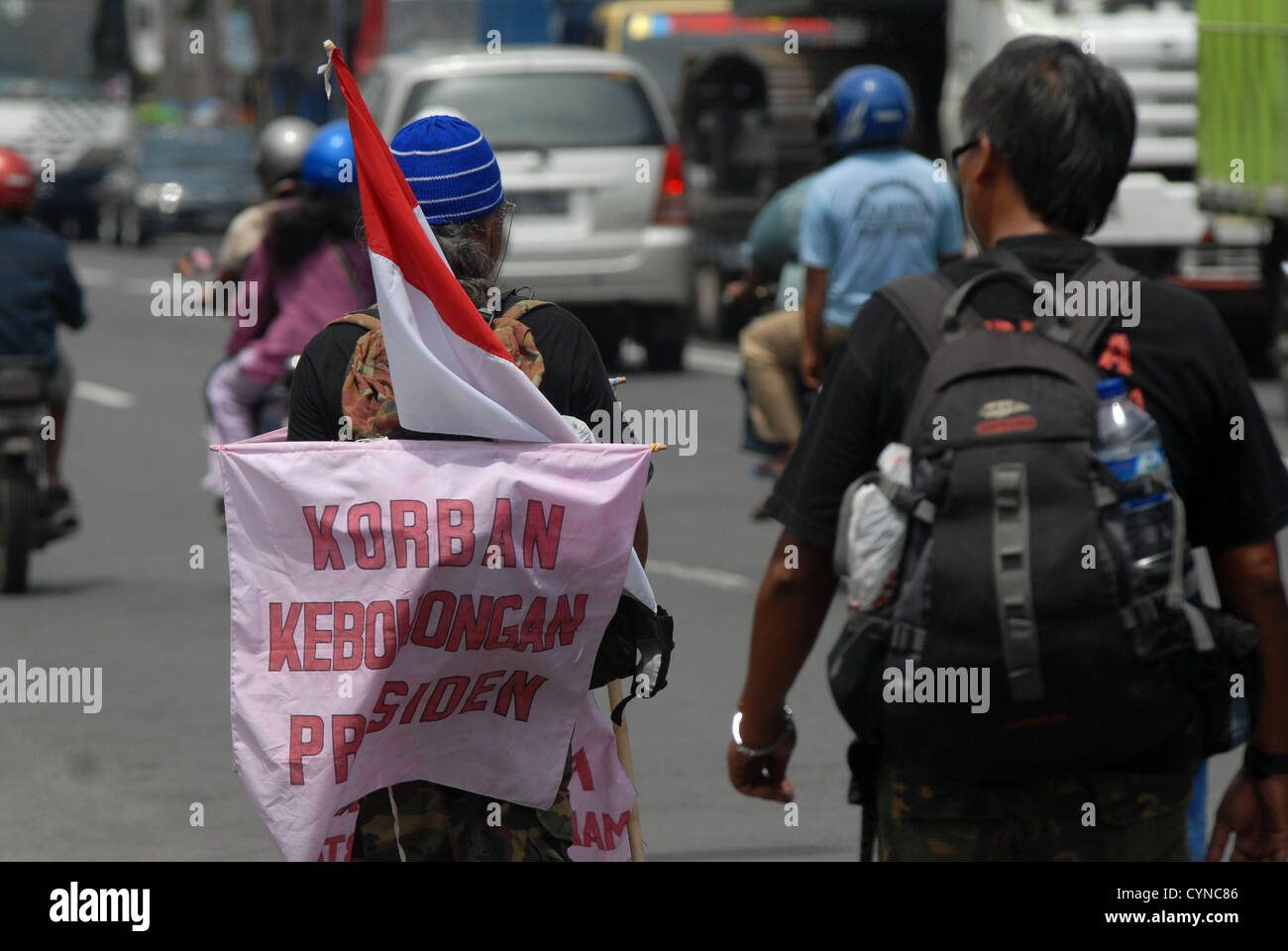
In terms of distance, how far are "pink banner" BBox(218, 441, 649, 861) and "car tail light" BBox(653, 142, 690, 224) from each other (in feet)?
42.4

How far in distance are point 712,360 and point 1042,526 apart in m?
15.7

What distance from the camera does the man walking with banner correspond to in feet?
10.2

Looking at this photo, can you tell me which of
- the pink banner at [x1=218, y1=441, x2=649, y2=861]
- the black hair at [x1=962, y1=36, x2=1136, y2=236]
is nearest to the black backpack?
the black hair at [x1=962, y1=36, x2=1136, y2=236]

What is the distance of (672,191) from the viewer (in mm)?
16078

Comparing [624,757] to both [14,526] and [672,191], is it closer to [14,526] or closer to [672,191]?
[14,526]

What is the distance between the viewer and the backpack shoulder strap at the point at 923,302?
9.19 feet

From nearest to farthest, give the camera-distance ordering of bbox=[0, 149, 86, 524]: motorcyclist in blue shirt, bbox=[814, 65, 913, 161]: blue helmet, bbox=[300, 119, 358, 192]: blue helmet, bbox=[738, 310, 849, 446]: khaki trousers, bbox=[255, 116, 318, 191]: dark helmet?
bbox=[300, 119, 358, 192]: blue helmet < bbox=[814, 65, 913, 161]: blue helmet < bbox=[255, 116, 318, 191]: dark helmet < bbox=[738, 310, 849, 446]: khaki trousers < bbox=[0, 149, 86, 524]: motorcyclist in blue shirt

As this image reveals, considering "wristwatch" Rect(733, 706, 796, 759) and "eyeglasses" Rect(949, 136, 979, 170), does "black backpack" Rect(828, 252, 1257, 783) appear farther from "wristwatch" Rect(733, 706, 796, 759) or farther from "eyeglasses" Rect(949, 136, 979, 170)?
"wristwatch" Rect(733, 706, 796, 759)

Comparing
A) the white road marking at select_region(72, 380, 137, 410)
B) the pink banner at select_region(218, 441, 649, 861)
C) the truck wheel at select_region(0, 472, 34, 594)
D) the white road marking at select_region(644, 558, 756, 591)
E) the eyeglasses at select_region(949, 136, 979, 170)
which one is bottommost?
the white road marking at select_region(72, 380, 137, 410)

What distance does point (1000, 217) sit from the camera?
115 inches

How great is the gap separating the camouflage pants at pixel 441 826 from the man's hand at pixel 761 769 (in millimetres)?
306
